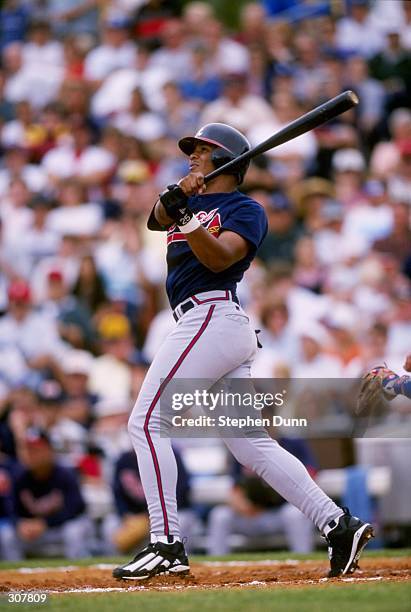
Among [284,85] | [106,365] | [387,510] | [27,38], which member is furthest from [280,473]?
[27,38]

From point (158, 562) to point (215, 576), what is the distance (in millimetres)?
694

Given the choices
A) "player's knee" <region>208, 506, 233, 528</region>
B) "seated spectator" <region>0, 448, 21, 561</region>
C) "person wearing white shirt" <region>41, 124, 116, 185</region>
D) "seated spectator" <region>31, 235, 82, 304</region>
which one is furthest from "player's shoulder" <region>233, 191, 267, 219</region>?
"person wearing white shirt" <region>41, 124, 116, 185</region>

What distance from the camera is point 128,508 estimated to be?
8867mm

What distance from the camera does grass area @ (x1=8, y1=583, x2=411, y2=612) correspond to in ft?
13.7

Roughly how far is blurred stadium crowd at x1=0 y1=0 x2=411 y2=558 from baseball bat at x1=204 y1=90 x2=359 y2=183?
10.9 feet

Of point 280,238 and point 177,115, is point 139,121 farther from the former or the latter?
point 280,238

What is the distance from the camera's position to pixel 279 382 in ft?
29.7

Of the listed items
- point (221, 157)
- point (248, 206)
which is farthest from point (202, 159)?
point (248, 206)

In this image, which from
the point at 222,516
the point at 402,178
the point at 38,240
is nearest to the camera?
the point at 222,516

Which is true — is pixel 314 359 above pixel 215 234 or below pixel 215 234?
below

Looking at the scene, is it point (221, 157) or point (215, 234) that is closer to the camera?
point (215, 234)

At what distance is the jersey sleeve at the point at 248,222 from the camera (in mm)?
5160

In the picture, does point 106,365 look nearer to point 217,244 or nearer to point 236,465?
point 236,465
